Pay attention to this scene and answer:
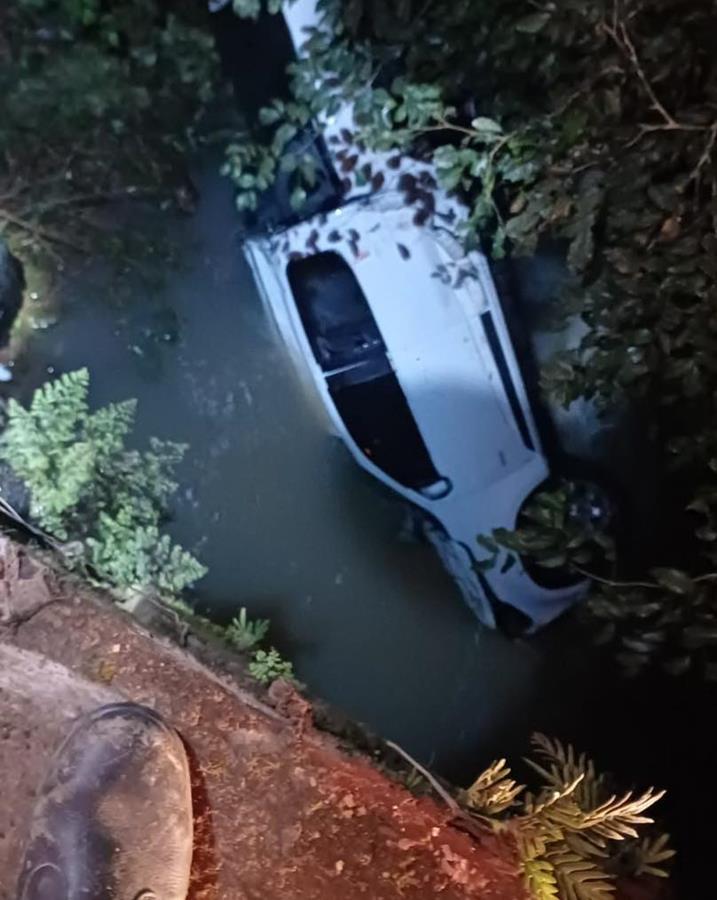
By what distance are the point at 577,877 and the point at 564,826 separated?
77 millimetres

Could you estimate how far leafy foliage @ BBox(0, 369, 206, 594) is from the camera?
1.87 metres

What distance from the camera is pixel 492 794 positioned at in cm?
157

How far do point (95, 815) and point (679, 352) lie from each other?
128cm

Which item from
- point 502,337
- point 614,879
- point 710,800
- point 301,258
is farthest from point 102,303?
point 710,800

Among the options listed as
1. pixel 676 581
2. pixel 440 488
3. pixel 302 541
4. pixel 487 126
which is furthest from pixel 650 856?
pixel 487 126

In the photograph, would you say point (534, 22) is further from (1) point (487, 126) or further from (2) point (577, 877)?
(2) point (577, 877)

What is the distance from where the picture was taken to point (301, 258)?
2.28 metres

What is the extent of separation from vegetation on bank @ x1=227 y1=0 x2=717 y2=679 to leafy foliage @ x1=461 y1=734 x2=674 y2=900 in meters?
0.27

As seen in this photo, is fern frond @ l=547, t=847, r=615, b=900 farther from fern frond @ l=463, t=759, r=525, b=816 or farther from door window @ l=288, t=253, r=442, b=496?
door window @ l=288, t=253, r=442, b=496

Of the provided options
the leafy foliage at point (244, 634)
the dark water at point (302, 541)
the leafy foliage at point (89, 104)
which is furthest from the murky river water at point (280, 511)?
the leafy foliage at point (244, 634)

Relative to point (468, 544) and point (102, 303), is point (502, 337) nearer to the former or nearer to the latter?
point (468, 544)

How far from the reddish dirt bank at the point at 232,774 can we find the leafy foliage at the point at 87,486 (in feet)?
0.50

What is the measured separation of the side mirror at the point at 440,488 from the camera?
2318 mm

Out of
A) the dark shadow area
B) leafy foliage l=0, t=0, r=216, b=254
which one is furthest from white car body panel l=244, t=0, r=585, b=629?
the dark shadow area
